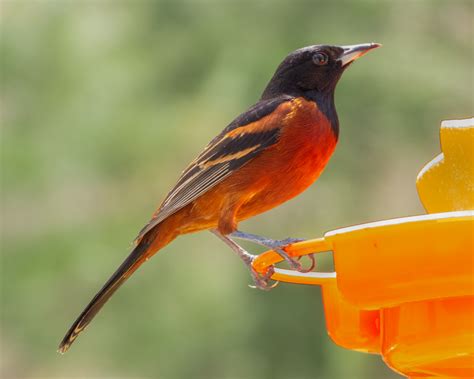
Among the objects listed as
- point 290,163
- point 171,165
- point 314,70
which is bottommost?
point 171,165

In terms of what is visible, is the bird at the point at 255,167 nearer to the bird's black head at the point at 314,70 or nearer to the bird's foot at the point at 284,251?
the bird's black head at the point at 314,70

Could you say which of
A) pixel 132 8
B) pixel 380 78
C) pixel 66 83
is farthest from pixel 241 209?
pixel 132 8

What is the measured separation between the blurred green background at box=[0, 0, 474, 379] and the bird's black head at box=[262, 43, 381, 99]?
5.89ft

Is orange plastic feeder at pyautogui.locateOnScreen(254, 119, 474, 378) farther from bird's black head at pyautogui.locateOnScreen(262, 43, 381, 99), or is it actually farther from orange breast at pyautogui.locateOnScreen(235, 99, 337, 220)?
bird's black head at pyautogui.locateOnScreen(262, 43, 381, 99)

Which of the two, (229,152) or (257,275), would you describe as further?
(229,152)

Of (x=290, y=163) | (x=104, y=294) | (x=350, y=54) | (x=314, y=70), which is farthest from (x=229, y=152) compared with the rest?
(x=104, y=294)

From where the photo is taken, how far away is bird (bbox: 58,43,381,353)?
3621mm

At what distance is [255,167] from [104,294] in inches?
31.5

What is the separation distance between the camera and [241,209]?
380cm

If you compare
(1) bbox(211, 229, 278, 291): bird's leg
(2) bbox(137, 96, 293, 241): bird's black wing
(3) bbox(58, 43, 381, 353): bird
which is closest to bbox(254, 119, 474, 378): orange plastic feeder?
(1) bbox(211, 229, 278, 291): bird's leg

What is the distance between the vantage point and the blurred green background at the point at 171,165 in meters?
5.97

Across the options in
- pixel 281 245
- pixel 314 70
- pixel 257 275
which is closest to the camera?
pixel 281 245

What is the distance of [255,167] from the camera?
3713mm

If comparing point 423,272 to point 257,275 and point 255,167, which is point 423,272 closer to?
point 257,275
